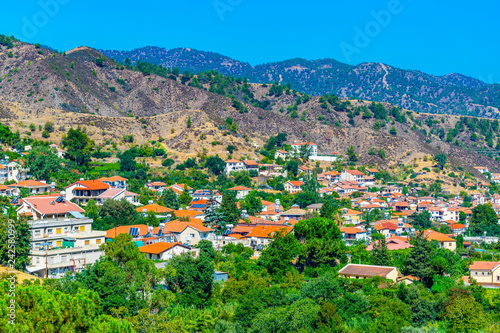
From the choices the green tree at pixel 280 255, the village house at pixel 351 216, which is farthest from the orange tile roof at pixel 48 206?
the village house at pixel 351 216

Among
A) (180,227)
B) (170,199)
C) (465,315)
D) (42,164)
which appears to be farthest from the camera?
(42,164)

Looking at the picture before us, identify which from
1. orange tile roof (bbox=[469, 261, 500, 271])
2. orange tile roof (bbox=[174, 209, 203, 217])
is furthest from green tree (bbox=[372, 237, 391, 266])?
orange tile roof (bbox=[174, 209, 203, 217])

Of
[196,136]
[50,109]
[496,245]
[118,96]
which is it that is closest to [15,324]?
[496,245]

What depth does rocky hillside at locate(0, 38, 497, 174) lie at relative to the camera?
9512 centimetres

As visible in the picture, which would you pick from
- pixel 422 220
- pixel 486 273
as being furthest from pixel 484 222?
pixel 486 273

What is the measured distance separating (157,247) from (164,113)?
255 feet

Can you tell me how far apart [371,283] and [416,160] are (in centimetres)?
7217

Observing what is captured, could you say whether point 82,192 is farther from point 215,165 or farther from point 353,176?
point 353,176

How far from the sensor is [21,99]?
10519cm

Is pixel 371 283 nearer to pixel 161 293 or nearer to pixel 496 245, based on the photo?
pixel 161 293

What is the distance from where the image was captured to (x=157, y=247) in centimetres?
4044

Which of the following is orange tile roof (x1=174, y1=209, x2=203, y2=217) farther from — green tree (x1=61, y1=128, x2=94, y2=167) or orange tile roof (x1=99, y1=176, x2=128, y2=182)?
green tree (x1=61, y1=128, x2=94, y2=167)

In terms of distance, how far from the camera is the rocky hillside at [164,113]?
312ft

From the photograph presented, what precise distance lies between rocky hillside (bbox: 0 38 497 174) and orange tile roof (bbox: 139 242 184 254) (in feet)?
155
